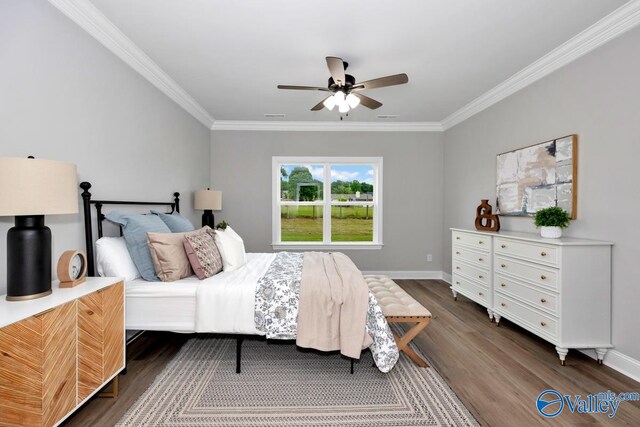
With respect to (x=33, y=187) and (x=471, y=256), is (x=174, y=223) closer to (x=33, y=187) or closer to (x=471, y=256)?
(x=33, y=187)

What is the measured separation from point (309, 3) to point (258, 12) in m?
0.41

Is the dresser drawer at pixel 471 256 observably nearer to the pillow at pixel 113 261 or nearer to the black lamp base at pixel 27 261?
the pillow at pixel 113 261

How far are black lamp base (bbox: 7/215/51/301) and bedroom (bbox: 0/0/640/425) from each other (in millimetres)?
299

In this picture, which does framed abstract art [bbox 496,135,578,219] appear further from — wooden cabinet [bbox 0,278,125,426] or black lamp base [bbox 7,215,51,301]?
black lamp base [bbox 7,215,51,301]

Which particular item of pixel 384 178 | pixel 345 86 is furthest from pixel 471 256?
pixel 345 86

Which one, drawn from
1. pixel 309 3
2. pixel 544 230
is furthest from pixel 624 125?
pixel 309 3

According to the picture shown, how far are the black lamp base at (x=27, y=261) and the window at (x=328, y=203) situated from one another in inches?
144

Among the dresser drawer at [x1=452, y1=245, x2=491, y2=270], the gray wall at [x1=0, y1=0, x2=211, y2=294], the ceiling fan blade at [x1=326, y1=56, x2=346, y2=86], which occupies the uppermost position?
the ceiling fan blade at [x1=326, y1=56, x2=346, y2=86]

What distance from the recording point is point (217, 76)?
10.8 ft

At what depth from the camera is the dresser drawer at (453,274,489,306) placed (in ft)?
11.1

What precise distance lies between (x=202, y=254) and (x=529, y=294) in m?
3.00

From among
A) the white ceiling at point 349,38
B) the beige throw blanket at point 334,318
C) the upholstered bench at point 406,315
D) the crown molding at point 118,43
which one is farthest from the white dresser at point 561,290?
the crown molding at point 118,43

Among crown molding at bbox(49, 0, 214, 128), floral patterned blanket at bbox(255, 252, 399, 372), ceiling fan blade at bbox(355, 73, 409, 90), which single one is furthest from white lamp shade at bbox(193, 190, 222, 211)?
ceiling fan blade at bbox(355, 73, 409, 90)

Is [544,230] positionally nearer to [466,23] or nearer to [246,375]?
[466,23]
